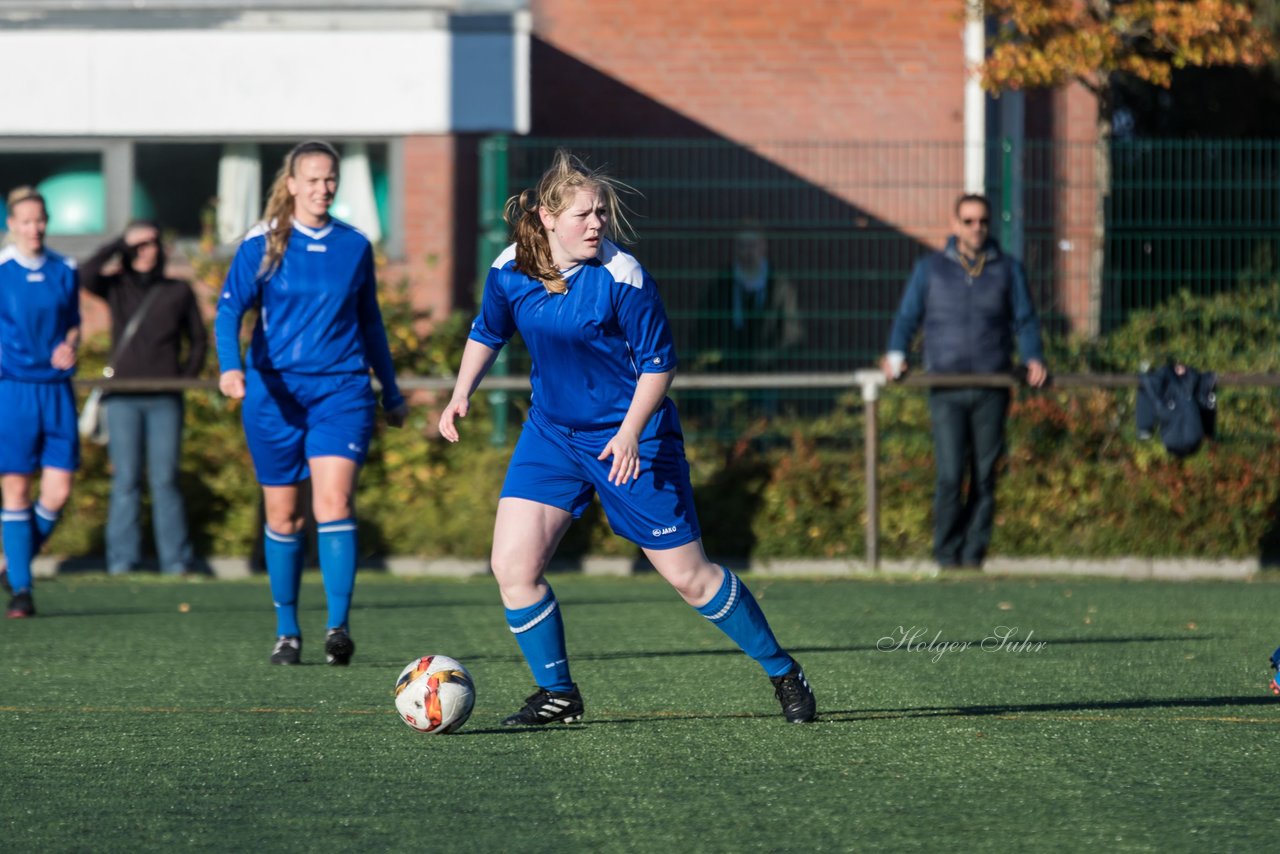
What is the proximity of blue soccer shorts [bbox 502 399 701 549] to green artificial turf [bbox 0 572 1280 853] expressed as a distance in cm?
61

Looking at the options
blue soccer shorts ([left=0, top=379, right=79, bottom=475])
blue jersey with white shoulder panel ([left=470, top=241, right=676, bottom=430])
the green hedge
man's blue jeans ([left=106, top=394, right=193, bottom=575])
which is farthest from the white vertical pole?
blue jersey with white shoulder panel ([left=470, top=241, right=676, bottom=430])

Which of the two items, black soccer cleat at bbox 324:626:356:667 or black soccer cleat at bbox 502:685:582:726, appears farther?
black soccer cleat at bbox 324:626:356:667

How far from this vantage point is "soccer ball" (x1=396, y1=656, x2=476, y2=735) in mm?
5828

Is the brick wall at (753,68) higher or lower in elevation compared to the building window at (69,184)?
higher

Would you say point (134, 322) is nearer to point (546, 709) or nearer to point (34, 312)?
point (34, 312)

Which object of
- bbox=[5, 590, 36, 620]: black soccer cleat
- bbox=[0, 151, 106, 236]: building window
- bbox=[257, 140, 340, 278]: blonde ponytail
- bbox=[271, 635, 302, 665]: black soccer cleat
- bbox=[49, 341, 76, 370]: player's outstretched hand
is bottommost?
bbox=[5, 590, 36, 620]: black soccer cleat

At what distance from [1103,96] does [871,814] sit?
12878mm

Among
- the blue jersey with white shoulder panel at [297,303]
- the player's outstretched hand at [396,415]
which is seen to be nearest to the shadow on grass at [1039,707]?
the player's outstretched hand at [396,415]

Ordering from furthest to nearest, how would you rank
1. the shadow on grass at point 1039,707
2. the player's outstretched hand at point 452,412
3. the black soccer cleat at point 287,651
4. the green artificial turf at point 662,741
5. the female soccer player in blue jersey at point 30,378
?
the female soccer player in blue jersey at point 30,378, the black soccer cleat at point 287,651, the shadow on grass at point 1039,707, the player's outstretched hand at point 452,412, the green artificial turf at point 662,741

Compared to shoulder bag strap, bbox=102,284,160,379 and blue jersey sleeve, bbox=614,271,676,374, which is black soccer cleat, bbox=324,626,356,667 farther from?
shoulder bag strap, bbox=102,284,160,379

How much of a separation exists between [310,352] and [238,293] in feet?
1.13

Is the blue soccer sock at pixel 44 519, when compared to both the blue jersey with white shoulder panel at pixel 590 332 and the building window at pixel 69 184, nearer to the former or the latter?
the blue jersey with white shoulder panel at pixel 590 332

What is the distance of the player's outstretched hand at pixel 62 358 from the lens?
9.70 meters

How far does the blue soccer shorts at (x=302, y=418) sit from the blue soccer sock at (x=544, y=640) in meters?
1.68
